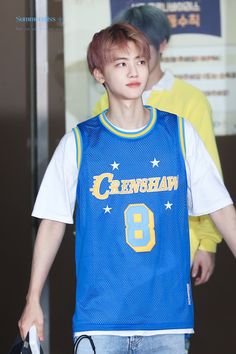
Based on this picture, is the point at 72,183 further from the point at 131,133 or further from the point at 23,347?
the point at 23,347

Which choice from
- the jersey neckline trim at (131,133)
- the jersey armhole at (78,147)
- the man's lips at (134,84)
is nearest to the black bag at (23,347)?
the jersey armhole at (78,147)

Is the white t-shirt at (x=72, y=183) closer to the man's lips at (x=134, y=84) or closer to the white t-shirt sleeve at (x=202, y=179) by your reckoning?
the white t-shirt sleeve at (x=202, y=179)

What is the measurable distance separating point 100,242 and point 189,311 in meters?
0.43

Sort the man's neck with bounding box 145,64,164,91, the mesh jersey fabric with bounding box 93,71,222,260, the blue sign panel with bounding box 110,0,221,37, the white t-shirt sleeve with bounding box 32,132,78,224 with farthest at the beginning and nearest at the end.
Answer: the blue sign panel with bounding box 110,0,221,37
the man's neck with bounding box 145,64,164,91
the mesh jersey fabric with bounding box 93,71,222,260
the white t-shirt sleeve with bounding box 32,132,78,224

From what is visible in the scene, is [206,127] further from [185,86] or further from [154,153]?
[154,153]

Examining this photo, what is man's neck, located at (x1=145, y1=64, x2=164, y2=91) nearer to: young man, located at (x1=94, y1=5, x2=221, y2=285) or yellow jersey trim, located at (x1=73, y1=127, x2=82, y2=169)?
young man, located at (x1=94, y1=5, x2=221, y2=285)

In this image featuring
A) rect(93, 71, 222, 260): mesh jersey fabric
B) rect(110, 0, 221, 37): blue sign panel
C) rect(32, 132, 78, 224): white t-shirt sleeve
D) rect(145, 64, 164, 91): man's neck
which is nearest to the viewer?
rect(32, 132, 78, 224): white t-shirt sleeve

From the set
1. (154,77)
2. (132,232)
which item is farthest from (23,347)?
(154,77)

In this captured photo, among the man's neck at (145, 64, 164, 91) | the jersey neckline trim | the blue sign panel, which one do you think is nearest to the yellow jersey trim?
the jersey neckline trim

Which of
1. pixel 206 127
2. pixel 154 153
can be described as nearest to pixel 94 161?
pixel 154 153

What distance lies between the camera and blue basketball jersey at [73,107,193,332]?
369cm

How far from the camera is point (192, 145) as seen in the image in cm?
379

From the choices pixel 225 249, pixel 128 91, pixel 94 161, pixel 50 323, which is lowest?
pixel 50 323

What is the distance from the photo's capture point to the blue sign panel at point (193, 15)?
5.52 metres
